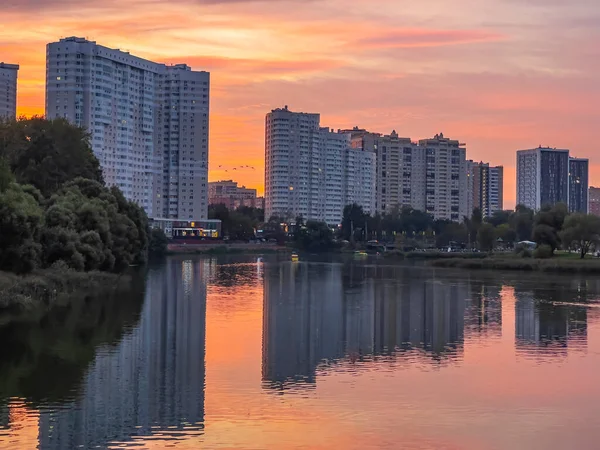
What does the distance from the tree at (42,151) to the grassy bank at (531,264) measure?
39688mm

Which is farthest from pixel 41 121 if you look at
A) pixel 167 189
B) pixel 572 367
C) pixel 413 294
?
pixel 167 189

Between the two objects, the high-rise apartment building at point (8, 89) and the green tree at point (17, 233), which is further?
the high-rise apartment building at point (8, 89)

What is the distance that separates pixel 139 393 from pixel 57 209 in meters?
29.6

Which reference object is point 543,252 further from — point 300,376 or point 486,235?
point 300,376

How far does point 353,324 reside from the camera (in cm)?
3556

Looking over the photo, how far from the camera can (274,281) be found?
209ft

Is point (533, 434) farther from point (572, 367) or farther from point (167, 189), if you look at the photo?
point (167, 189)

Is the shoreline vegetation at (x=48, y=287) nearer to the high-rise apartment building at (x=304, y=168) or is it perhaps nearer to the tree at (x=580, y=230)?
the tree at (x=580, y=230)

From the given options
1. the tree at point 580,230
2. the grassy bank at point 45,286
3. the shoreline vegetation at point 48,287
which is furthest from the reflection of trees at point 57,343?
the tree at point 580,230

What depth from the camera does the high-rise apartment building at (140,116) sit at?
125 meters

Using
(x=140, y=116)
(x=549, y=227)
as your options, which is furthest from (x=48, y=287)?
(x=140, y=116)

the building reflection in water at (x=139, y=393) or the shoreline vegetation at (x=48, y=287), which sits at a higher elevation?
the shoreline vegetation at (x=48, y=287)

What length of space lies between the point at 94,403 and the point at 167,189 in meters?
133

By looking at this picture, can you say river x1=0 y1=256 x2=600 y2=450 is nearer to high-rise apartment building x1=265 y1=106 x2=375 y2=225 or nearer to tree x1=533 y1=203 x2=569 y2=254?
tree x1=533 y1=203 x2=569 y2=254
